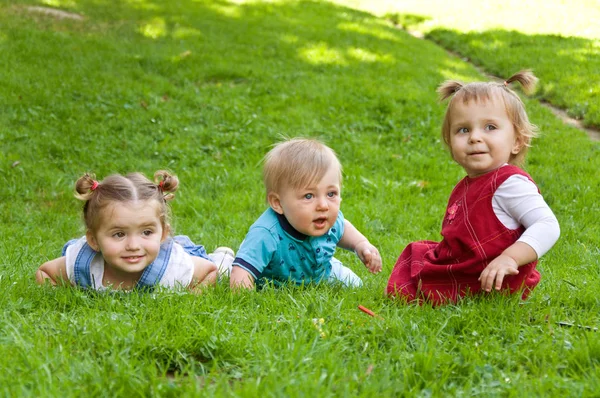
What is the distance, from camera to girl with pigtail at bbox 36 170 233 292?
3.98m

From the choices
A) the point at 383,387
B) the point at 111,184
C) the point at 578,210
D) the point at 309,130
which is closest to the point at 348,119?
the point at 309,130

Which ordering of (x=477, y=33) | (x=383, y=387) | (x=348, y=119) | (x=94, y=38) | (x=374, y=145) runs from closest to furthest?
(x=383, y=387)
(x=374, y=145)
(x=348, y=119)
(x=94, y=38)
(x=477, y=33)

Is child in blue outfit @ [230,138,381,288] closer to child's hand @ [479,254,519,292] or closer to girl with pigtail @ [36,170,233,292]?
girl with pigtail @ [36,170,233,292]

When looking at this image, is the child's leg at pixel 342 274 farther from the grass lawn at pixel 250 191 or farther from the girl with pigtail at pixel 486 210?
Answer: the girl with pigtail at pixel 486 210

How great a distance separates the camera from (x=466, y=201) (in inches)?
142

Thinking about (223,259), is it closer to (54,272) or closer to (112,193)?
(112,193)

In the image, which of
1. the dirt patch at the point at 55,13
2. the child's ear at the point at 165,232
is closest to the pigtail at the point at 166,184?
the child's ear at the point at 165,232

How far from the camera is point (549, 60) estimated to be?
1167 centimetres

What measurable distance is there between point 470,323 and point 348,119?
664 cm

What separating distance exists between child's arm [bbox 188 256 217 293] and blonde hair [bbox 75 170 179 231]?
1.09 ft

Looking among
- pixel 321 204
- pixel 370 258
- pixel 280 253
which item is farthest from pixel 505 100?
pixel 280 253

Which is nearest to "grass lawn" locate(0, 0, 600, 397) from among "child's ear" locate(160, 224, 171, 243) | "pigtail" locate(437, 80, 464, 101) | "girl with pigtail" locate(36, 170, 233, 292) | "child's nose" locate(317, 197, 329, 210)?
"girl with pigtail" locate(36, 170, 233, 292)

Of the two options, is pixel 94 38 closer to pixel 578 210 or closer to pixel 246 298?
pixel 578 210

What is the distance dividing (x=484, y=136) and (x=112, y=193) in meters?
2.20
